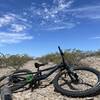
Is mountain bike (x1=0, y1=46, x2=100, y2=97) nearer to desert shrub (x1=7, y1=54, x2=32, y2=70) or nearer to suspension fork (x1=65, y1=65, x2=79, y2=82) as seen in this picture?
suspension fork (x1=65, y1=65, x2=79, y2=82)

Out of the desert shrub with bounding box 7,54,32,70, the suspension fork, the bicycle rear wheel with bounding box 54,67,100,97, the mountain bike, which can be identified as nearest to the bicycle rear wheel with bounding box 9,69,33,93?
the mountain bike

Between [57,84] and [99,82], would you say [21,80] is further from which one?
[99,82]

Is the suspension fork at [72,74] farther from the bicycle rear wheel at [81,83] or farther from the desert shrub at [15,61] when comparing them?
the desert shrub at [15,61]

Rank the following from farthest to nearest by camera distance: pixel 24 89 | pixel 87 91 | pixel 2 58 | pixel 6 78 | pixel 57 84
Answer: pixel 2 58 → pixel 6 78 → pixel 24 89 → pixel 57 84 → pixel 87 91

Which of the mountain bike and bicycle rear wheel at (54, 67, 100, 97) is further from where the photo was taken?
the mountain bike

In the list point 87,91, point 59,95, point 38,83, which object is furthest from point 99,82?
point 38,83

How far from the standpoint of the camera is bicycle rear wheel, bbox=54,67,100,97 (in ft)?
30.9

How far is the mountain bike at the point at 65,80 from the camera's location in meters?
9.88

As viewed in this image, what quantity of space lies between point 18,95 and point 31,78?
0.76 m

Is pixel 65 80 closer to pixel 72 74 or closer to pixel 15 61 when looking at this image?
pixel 72 74

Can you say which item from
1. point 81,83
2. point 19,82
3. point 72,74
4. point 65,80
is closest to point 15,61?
point 19,82

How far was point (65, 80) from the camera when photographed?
35.0 ft

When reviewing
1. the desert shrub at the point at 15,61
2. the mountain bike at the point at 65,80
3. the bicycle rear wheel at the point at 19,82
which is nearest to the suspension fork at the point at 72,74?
the mountain bike at the point at 65,80

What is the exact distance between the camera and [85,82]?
10.5 meters
